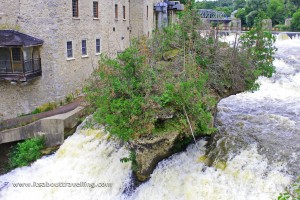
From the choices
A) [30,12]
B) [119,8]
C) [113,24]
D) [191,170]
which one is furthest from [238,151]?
[119,8]

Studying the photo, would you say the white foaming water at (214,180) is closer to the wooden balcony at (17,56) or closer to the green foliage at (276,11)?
the wooden balcony at (17,56)

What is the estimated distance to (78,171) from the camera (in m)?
14.0

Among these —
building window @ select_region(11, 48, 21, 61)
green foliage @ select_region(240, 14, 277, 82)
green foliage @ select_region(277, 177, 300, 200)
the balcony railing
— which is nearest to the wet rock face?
green foliage @ select_region(277, 177, 300, 200)

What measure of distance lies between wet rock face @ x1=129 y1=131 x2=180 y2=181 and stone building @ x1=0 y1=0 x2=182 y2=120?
30.6 ft

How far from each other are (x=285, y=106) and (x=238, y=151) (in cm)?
567

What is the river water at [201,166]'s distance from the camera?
10.8m

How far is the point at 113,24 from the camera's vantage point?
2547 centimetres

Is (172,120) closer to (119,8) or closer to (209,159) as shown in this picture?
(209,159)

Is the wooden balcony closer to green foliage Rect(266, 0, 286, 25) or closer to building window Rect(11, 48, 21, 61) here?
building window Rect(11, 48, 21, 61)

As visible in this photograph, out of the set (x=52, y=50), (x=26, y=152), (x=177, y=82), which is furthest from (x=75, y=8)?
(x=177, y=82)

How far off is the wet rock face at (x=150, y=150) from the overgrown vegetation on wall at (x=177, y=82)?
10.8 inches

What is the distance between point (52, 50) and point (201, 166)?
11.9 meters

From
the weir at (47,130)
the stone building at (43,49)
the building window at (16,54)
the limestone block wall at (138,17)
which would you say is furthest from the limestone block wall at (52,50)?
the limestone block wall at (138,17)

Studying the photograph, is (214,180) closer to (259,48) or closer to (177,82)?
(177,82)
